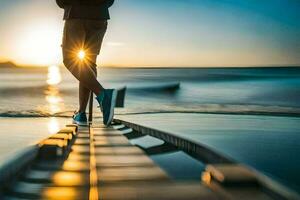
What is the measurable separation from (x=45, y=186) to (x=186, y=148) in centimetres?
123

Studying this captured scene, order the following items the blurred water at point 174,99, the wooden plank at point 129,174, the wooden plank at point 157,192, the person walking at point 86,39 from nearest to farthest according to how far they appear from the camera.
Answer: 1. the wooden plank at point 157,192
2. the wooden plank at point 129,174
3. the person walking at point 86,39
4. the blurred water at point 174,99

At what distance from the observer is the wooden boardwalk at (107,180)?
1.47 metres

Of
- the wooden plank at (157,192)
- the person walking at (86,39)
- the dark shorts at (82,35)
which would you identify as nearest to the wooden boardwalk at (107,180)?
the wooden plank at (157,192)

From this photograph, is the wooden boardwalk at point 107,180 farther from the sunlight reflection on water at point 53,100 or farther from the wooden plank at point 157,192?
the sunlight reflection on water at point 53,100

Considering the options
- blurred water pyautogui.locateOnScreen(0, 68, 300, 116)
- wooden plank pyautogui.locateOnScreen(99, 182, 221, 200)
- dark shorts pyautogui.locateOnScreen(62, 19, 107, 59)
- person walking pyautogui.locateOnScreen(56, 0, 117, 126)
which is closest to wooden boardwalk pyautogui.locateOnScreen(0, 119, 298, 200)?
wooden plank pyautogui.locateOnScreen(99, 182, 221, 200)

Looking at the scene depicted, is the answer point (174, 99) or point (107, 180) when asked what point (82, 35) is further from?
point (174, 99)

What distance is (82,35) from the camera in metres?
4.11

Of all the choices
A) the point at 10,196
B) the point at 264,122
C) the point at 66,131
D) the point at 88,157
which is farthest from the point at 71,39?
the point at 10,196

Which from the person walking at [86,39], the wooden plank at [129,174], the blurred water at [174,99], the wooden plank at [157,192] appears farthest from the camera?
the blurred water at [174,99]

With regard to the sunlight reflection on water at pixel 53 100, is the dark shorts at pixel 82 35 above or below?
above

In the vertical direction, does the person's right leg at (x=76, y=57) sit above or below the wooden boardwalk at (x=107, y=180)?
above

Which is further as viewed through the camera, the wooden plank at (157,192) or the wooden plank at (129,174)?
the wooden plank at (129,174)

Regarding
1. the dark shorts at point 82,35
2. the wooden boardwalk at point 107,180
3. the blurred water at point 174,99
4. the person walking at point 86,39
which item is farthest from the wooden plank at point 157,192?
the blurred water at point 174,99

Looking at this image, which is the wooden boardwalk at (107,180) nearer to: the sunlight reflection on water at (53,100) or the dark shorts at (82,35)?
the dark shorts at (82,35)
